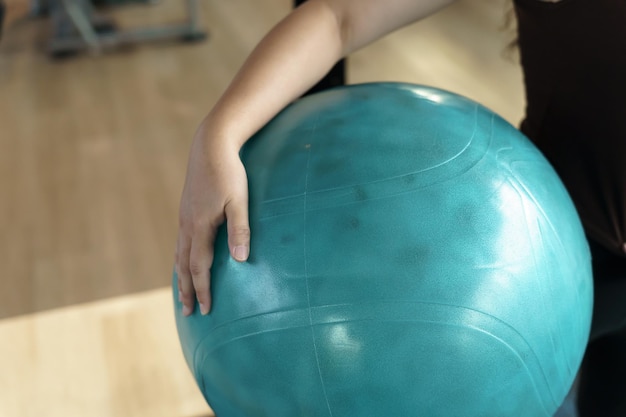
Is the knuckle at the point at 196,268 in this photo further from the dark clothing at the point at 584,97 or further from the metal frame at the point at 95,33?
the metal frame at the point at 95,33

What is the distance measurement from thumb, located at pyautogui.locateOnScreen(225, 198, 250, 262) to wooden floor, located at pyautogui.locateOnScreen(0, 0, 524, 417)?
101 cm

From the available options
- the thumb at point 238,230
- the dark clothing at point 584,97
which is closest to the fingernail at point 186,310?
the thumb at point 238,230

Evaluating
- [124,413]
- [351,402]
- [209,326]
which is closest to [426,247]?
[351,402]

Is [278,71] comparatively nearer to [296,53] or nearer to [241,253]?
[296,53]

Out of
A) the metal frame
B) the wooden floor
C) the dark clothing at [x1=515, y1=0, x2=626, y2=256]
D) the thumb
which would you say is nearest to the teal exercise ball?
the thumb

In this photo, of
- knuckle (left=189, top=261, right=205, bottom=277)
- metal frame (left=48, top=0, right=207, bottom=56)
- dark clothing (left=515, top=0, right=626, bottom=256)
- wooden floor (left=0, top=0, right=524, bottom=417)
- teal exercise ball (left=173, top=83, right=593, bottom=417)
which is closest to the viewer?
teal exercise ball (left=173, top=83, right=593, bottom=417)

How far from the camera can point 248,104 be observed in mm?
951

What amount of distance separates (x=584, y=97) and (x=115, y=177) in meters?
1.87

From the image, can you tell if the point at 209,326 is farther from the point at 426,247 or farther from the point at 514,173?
the point at 514,173

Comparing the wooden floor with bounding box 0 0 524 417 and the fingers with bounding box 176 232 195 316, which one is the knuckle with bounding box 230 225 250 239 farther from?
the wooden floor with bounding box 0 0 524 417

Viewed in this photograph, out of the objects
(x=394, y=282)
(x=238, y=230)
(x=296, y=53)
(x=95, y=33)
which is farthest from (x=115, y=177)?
(x=394, y=282)

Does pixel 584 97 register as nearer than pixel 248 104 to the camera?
No

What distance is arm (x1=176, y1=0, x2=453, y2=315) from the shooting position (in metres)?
0.88

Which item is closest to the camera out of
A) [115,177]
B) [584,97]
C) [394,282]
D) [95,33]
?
[394,282]
